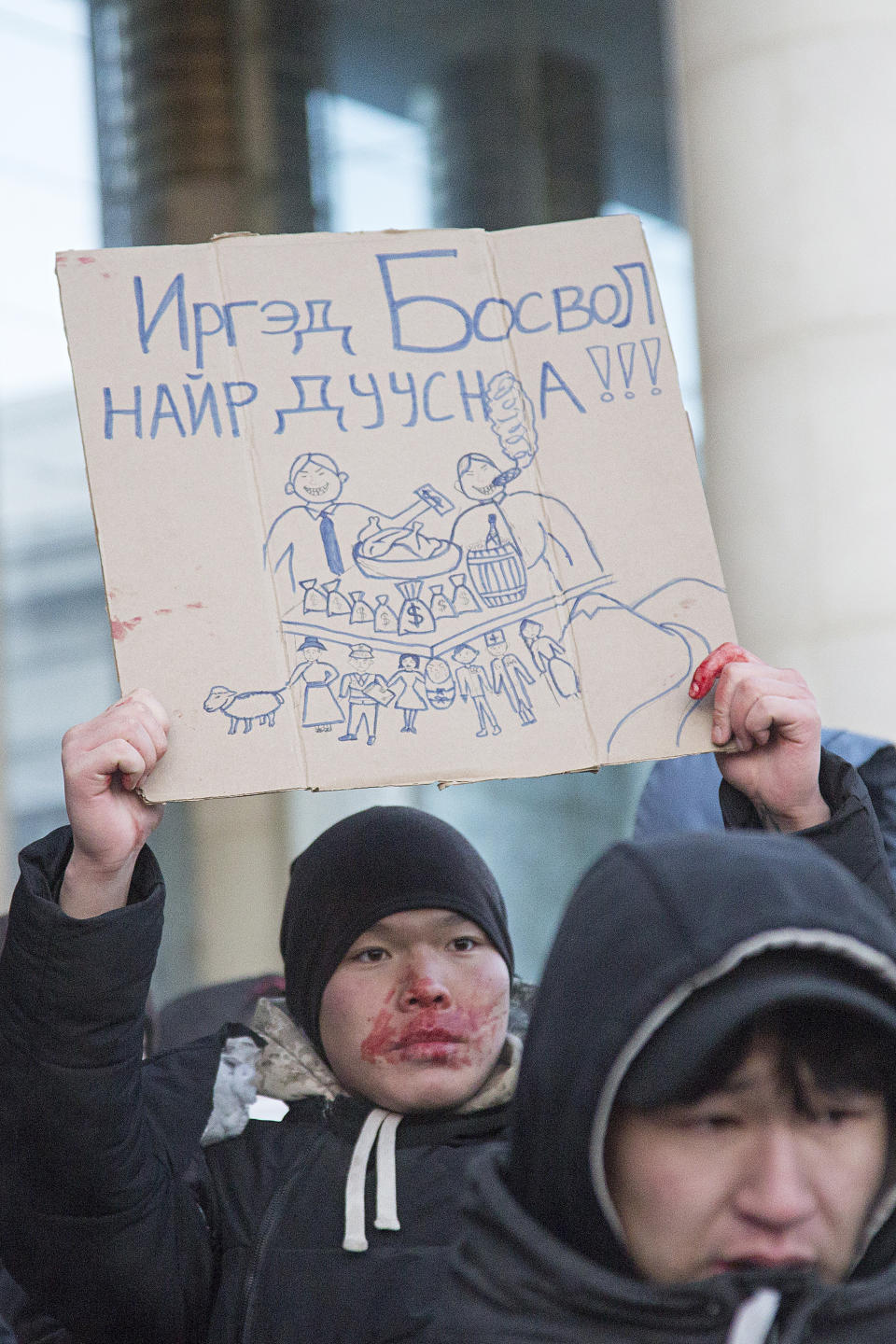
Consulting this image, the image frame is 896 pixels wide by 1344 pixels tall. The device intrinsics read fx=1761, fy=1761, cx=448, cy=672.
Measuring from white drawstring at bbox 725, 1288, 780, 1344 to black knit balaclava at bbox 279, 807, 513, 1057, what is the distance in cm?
104

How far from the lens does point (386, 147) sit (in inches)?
499

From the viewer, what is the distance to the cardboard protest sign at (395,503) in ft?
7.13

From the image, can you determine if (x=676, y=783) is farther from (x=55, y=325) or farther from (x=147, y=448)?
(x=55, y=325)

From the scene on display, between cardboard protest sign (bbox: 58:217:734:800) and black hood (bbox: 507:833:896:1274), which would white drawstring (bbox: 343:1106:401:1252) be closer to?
cardboard protest sign (bbox: 58:217:734:800)

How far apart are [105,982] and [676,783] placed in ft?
5.50

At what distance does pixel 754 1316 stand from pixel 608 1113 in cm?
20

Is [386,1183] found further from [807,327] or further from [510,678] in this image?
[807,327]

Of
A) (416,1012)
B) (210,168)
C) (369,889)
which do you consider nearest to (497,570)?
(369,889)

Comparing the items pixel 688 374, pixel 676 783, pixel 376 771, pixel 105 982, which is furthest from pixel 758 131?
pixel 688 374

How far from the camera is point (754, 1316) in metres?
1.40

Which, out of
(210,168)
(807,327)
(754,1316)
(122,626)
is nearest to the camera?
(754,1316)

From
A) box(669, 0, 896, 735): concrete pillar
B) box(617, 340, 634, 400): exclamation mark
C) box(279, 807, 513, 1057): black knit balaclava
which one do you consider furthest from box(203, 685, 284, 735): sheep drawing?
box(669, 0, 896, 735): concrete pillar

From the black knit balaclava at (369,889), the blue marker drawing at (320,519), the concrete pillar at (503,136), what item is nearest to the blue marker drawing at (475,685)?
the blue marker drawing at (320,519)

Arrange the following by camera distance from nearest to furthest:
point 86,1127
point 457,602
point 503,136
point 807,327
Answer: point 86,1127 → point 457,602 → point 807,327 → point 503,136
